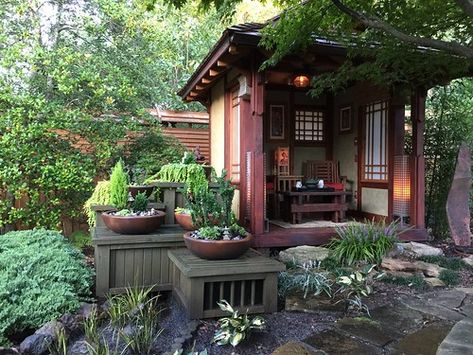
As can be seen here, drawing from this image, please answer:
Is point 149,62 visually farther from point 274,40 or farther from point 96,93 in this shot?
point 274,40

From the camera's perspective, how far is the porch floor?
16.9 ft

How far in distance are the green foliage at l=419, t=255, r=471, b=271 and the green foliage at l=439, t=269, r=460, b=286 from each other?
32cm

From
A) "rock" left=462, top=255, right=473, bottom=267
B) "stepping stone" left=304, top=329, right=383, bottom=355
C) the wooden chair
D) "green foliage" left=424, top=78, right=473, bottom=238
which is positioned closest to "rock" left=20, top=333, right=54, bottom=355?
"stepping stone" left=304, top=329, right=383, bottom=355

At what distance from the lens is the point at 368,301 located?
11.6ft

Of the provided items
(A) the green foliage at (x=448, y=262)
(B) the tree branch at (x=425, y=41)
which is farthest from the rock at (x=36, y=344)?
(A) the green foliage at (x=448, y=262)

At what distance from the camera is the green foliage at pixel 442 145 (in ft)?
20.9

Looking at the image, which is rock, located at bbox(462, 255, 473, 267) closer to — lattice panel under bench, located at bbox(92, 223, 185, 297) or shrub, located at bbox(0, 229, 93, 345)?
lattice panel under bench, located at bbox(92, 223, 185, 297)

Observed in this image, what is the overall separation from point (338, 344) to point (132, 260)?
210cm

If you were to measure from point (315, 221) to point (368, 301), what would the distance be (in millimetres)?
2863

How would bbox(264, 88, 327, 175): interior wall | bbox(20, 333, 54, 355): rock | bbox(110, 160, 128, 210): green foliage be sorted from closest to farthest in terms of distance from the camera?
1. bbox(20, 333, 54, 355): rock
2. bbox(110, 160, 128, 210): green foliage
3. bbox(264, 88, 327, 175): interior wall

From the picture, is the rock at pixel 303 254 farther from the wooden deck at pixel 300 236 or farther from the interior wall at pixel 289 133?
the interior wall at pixel 289 133

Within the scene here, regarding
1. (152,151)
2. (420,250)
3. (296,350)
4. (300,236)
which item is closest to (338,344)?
(296,350)

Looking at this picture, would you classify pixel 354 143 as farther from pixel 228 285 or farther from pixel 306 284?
pixel 228 285

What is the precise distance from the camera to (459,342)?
1845 millimetres
